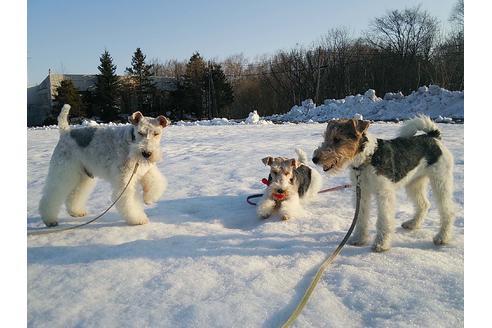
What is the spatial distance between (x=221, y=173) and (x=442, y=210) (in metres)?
4.54

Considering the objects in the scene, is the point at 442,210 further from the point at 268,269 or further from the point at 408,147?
the point at 268,269

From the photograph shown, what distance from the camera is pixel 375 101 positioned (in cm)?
2491

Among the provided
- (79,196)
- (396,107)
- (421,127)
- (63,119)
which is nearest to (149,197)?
(79,196)

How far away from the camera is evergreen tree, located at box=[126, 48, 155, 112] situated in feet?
81.3

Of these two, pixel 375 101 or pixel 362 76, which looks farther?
pixel 362 76

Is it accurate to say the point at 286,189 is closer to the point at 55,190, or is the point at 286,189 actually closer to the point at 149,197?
the point at 149,197

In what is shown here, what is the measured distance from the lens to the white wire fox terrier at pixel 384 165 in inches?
137

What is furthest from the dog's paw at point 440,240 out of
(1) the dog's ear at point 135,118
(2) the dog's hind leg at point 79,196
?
(2) the dog's hind leg at point 79,196

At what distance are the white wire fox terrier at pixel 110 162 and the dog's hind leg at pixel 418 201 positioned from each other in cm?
313

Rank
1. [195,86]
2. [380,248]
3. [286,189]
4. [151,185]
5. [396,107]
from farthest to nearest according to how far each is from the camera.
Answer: [195,86], [396,107], [286,189], [151,185], [380,248]

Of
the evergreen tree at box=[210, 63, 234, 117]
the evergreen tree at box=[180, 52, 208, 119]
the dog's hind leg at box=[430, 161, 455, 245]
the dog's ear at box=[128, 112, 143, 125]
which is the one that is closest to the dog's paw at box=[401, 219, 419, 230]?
the dog's hind leg at box=[430, 161, 455, 245]

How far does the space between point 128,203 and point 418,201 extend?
3.56m

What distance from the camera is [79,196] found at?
4.81 m
